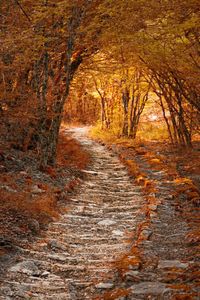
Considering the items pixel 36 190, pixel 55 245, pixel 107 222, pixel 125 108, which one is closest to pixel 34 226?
pixel 55 245

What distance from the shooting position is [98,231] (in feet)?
28.7

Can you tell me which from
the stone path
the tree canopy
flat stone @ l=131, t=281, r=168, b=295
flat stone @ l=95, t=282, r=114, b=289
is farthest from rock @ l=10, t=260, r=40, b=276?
the tree canopy

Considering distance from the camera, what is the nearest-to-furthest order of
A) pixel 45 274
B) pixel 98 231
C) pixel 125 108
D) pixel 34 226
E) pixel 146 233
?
pixel 45 274, pixel 146 233, pixel 34 226, pixel 98 231, pixel 125 108

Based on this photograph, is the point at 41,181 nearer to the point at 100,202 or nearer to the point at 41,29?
the point at 100,202

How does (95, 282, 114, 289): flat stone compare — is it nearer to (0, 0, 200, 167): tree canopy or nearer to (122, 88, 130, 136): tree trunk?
(0, 0, 200, 167): tree canopy

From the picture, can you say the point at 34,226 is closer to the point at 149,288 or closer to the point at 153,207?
the point at 153,207

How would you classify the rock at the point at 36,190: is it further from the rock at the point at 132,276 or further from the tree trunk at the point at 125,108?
the tree trunk at the point at 125,108

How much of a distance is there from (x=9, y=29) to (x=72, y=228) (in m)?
6.32

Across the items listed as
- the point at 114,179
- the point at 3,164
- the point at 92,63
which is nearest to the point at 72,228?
the point at 3,164

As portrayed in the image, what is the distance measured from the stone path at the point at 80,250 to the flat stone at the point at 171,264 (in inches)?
24.9

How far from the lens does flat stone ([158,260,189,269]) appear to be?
20.1 ft

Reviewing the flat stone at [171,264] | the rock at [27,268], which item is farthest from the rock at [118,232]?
the rock at [27,268]

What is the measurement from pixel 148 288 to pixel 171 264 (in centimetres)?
101

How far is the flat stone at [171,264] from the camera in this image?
20.1 feet
